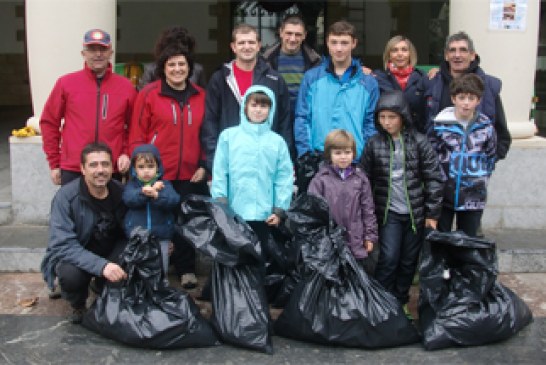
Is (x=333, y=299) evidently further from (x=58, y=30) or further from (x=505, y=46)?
(x=58, y=30)

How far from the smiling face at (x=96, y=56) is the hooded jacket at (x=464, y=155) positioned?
219 centimetres

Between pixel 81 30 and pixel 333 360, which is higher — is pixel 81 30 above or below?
above

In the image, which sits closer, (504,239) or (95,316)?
(95,316)

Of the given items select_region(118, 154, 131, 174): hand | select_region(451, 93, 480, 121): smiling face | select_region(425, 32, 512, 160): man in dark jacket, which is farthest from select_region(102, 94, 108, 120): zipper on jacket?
select_region(451, 93, 480, 121): smiling face

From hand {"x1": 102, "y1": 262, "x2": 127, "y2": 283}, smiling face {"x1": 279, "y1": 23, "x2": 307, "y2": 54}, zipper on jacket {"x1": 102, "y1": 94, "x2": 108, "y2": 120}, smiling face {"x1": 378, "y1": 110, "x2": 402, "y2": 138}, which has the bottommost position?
hand {"x1": 102, "y1": 262, "x2": 127, "y2": 283}

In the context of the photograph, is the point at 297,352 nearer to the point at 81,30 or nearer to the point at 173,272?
the point at 173,272

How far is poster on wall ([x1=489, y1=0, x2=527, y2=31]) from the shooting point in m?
5.26

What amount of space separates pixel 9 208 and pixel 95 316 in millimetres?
2123

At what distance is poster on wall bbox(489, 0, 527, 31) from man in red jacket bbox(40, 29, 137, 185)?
300cm

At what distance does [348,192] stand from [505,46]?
2294 millimetres

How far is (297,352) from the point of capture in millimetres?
3674

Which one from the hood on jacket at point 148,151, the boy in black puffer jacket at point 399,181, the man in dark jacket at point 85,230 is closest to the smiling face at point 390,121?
the boy in black puffer jacket at point 399,181

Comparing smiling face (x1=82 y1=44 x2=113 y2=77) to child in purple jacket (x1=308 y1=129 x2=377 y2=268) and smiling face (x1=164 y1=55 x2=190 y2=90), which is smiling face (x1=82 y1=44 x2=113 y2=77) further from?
child in purple jacket (x1=308 y1=129 x2=377 y2=268)

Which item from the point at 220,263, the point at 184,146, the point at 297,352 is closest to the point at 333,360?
the point at 297,352
